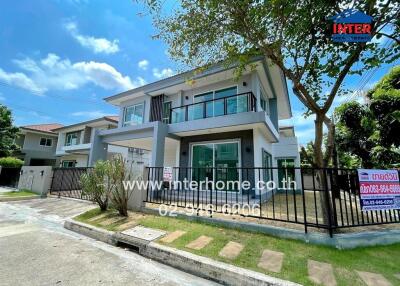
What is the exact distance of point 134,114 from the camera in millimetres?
14570

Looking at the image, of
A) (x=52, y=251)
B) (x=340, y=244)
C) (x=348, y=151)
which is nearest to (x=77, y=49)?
(x=52, y=251)

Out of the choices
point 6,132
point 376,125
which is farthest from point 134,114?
point 376,125

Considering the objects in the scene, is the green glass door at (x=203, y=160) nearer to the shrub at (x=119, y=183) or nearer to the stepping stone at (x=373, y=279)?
the shrub at (x=119, y=183)

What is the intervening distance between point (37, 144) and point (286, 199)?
31.7 m

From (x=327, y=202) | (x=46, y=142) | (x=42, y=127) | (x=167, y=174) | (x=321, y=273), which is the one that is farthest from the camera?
(x=42, y=127)

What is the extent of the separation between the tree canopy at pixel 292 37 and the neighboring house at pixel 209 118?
6.26 ft

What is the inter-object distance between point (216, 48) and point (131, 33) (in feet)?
13.6

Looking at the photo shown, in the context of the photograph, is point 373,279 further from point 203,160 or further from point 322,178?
point 203,160

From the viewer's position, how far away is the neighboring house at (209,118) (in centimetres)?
945

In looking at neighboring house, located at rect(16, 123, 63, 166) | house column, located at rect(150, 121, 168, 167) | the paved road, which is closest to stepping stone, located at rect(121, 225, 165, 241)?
the paved road

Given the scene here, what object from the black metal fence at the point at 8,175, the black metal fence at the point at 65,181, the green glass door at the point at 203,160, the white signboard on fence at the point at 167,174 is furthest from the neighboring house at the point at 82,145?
the white signboard on fence at the point at 167,174

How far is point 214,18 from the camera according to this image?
23.3 feet

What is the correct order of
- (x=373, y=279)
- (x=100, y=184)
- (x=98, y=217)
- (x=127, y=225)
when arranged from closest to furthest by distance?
(x=373, y=279) → (x=127, y=225) → (x=98, y=217) → (x=100, y=184)

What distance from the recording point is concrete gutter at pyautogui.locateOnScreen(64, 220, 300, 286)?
325cm
